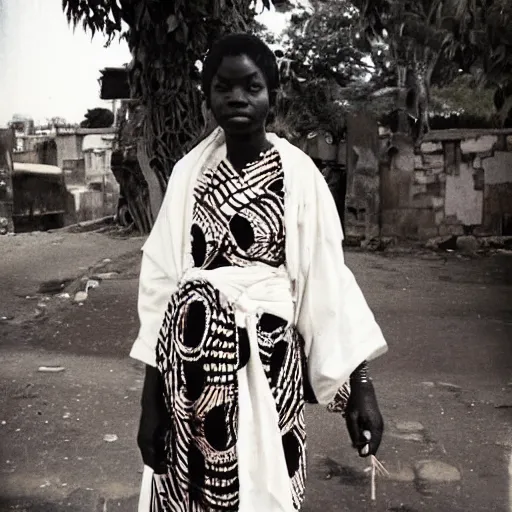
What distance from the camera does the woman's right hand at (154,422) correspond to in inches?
56.4

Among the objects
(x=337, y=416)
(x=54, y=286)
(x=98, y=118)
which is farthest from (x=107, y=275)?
(x=337, y=416)

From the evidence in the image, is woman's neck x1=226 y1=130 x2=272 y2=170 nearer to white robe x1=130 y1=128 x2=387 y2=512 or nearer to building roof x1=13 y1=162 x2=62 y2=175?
white robe x1=130 y1=128 x2=387 y2=512

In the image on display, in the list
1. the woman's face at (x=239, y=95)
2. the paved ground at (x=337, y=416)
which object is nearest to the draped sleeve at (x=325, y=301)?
the woman's face at (x=239, y=95)

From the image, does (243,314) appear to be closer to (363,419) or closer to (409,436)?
(363,419)

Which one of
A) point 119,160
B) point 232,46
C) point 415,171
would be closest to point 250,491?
point 232,46

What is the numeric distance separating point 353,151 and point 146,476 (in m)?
4.17

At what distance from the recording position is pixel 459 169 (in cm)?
566

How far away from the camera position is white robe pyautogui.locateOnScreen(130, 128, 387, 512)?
1.37 m

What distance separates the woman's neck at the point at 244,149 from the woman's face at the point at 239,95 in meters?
0.02

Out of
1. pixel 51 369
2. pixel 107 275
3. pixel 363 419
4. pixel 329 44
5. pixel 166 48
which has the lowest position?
pixel 51 369

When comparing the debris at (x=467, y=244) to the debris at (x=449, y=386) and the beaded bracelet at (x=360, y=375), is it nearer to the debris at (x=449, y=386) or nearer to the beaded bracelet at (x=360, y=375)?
the debris at (x=449, y=386)

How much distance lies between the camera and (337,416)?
2.97 metres

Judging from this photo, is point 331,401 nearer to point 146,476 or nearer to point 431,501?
point 146,476

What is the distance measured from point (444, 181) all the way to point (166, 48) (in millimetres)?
3435
